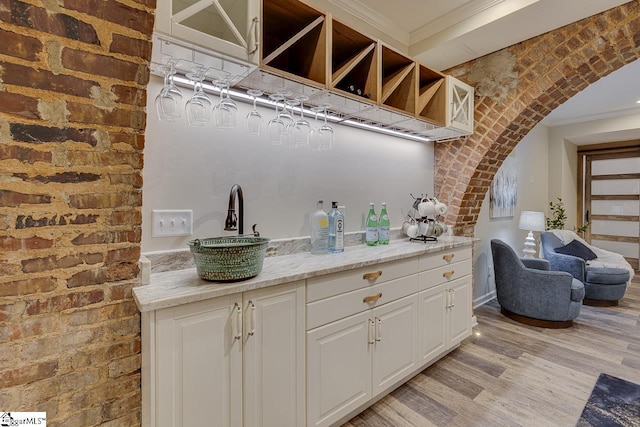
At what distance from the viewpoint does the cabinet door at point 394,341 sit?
1.86m

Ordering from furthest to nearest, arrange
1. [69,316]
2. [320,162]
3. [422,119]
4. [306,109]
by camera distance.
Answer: [422,119] < [320,162] < [306,109] < [69,316]

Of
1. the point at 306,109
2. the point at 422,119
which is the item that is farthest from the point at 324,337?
the point at 422,119

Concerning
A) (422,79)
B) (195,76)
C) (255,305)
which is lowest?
(255,305)

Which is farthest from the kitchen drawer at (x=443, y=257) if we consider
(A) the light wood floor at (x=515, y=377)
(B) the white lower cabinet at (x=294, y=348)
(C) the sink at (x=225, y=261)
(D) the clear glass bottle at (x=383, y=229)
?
(C) the sink at (x=225, y=261)

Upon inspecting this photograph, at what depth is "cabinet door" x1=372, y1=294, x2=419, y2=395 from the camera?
1.86m

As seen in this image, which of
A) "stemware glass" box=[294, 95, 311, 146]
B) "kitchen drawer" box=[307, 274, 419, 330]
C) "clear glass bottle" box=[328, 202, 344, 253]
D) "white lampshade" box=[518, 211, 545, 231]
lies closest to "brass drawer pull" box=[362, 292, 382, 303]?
"kitchen drawer" box=[307, 274, 419, 330]

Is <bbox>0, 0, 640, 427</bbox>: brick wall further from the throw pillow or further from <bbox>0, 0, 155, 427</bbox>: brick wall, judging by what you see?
the throw pillow

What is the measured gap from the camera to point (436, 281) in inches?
90.6

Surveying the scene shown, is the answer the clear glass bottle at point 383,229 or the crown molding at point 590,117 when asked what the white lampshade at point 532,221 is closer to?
the crown molding at point 590,117

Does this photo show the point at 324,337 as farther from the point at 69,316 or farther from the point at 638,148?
the point at 638,148

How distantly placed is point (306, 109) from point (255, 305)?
4.24ft

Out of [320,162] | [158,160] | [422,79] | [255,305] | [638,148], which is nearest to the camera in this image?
[255,305]

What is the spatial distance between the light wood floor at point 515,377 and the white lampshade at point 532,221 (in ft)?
4.08

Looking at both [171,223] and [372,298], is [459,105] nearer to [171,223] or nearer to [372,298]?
[372,298]
